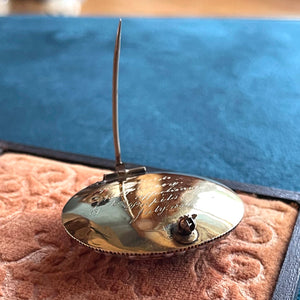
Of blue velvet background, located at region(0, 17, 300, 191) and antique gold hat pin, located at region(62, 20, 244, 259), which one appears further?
blue velvet background, located at region(0, 17, 300, 191)

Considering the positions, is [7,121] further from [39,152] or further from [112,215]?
[112,215]

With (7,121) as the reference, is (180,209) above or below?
above

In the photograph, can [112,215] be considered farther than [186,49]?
No

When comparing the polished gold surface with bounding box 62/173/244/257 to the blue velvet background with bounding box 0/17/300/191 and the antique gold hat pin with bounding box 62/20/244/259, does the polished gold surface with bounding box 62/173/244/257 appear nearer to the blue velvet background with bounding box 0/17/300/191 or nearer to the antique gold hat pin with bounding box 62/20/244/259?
the antique gold hat pin with bounding box 62/20/244/259

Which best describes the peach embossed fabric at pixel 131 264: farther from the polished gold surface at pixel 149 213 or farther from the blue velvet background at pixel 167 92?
the blue velvet background at pixel 167 92

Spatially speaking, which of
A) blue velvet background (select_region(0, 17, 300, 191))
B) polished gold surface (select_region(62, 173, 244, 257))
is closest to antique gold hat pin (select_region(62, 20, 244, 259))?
polished gold surface (select_region(62, 173, 244, 257))

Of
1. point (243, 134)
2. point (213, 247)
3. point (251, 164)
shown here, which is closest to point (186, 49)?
point (243, 134)

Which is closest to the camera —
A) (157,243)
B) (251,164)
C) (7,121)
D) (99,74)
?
(157,243)
